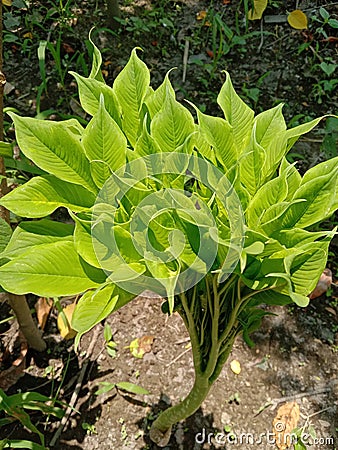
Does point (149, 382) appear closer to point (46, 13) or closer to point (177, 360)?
point (177, 360)

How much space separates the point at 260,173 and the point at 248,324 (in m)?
0.28

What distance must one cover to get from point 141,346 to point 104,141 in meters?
0.92

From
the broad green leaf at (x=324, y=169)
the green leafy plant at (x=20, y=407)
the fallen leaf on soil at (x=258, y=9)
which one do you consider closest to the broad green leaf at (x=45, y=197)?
the broad green leaf at (x=324, y=169)

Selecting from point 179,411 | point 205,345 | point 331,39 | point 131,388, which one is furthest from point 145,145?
point 331,39

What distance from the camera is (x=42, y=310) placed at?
1462 millimetres

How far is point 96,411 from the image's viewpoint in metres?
1.29

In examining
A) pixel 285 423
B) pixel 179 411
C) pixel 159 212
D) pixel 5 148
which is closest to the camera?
pixel 159 212

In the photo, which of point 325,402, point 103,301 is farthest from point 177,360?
point 103,301

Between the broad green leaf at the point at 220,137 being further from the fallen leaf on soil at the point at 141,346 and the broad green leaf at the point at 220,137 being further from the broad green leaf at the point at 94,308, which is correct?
the fallen leaf on soil at the point at 141,346

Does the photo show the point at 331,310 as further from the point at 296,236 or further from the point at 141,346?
the point at 296,236

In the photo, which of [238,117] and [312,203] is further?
[238,117]

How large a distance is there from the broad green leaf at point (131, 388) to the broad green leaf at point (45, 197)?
2.53ft

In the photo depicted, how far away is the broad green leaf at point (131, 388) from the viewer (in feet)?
4.25

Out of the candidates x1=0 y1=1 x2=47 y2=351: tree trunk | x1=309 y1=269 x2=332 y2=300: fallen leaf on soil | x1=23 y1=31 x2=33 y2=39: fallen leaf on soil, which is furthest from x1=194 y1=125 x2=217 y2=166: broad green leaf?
x1=23 y1=31 x2=33 y2=39: fallen leaf on soil
